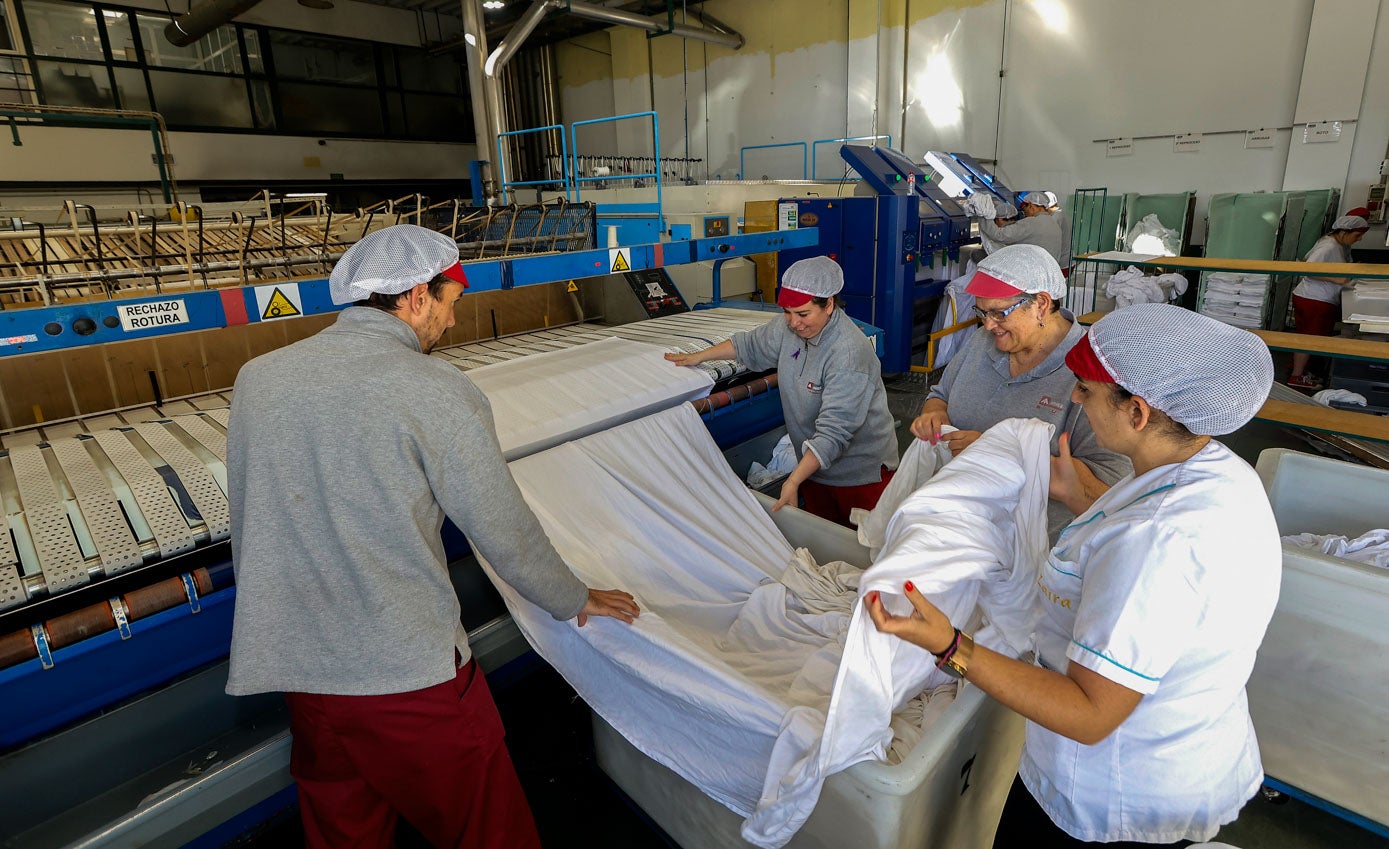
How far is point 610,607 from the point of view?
1574mm

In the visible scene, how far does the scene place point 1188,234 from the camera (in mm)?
7277

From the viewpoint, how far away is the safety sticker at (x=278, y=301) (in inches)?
68.7

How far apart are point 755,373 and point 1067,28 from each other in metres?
7.37

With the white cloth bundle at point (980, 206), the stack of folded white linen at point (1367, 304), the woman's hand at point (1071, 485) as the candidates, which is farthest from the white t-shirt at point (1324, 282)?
the woman's hand at point (1071, 485)

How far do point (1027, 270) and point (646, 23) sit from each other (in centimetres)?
906

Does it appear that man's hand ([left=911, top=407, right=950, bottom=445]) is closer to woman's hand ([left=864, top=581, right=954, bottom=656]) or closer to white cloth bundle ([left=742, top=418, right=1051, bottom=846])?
white cloth bundle ([left=742, top=418, right=1051, bottom=846])

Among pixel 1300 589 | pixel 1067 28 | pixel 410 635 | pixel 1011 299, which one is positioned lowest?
pixel 1300 589

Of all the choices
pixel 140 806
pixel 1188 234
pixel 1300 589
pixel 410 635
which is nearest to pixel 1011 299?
pixel 1300 589

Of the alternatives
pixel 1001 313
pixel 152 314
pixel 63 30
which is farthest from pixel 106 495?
pixel 63 30

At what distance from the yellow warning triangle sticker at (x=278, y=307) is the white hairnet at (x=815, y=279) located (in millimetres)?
1446

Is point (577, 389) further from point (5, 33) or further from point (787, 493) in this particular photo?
point (5, 33)

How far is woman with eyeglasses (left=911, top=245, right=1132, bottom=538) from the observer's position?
1.83 m

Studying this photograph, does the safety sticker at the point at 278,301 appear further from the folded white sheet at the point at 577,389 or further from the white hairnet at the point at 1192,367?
the white hairnet at the point at 1192,367

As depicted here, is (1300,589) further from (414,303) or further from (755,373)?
(414,303)
